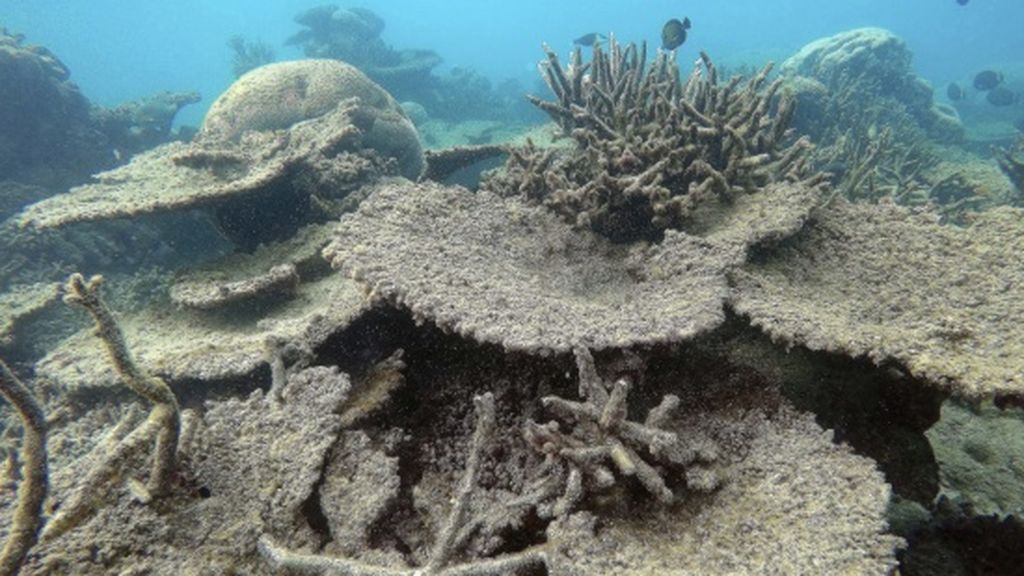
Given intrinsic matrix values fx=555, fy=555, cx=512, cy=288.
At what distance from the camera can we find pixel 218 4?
5295 inches

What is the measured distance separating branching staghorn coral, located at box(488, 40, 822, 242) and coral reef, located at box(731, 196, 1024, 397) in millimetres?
600

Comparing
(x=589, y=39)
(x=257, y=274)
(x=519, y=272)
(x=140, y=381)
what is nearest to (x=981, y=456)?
(x=519, y=272)

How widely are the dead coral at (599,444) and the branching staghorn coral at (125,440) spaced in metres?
1.22

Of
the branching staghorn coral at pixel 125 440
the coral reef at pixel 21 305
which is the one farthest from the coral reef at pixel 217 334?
the coral reef at pixel 21 305

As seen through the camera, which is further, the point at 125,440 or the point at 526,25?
the point at 526,25

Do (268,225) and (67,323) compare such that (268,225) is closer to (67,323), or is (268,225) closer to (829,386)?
(67,323)

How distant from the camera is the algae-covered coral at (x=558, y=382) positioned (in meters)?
1.73

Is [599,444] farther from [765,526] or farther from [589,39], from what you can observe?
[589,39]

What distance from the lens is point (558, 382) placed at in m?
2.32

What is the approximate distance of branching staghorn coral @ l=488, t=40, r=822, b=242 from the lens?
3334 millimetres

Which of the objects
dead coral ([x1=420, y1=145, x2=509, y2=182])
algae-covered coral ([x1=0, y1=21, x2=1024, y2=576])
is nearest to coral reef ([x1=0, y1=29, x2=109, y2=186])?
dead coral ([x1=420, y1=145, x2=509, y2=182])

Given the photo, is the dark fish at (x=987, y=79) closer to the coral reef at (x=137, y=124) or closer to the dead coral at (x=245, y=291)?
the dead coral at (x=245, y=291)

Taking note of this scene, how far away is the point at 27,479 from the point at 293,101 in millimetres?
7156

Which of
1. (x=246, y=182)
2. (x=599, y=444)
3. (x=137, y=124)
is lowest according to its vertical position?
(x=599, y=444)
